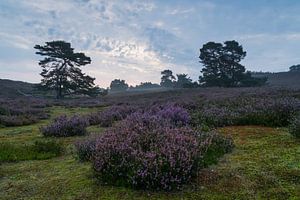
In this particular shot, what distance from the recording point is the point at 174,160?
5.25m

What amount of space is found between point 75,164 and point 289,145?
435 centimetres

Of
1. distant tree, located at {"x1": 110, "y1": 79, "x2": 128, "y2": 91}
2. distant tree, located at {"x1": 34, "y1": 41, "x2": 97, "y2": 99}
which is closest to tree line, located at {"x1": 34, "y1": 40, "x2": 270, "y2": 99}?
distant tree, located at {"x1": 34, "y1": 41, "x2": 97, "y2": 99}

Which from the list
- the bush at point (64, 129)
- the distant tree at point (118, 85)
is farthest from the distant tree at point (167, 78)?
the bush at point (64, 129)

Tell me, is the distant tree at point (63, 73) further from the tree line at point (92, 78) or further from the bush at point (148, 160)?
the bush at point (148, 160)

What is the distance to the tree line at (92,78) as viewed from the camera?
4644cm

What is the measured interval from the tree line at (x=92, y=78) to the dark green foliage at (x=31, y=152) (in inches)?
1490

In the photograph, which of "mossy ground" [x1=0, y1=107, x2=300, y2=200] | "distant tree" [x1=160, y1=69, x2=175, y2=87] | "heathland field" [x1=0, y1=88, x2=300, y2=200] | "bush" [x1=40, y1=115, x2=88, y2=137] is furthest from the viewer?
"distant tree" [x1=160, y1=69, x2=175, y2=87]

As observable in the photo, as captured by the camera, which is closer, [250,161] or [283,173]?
[283,173]

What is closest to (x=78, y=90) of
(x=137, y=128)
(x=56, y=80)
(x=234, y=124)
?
(x=56, y=80)

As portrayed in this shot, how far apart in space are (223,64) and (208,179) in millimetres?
48529

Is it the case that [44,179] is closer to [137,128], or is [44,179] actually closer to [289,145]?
[137,128]

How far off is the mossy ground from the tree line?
3988 centimetres

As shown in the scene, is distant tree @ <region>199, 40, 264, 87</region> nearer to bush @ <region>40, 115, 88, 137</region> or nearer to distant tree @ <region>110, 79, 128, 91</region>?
bush @ <region>40, 115, 88, 137</region>

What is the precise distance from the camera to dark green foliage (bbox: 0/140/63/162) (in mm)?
7949
